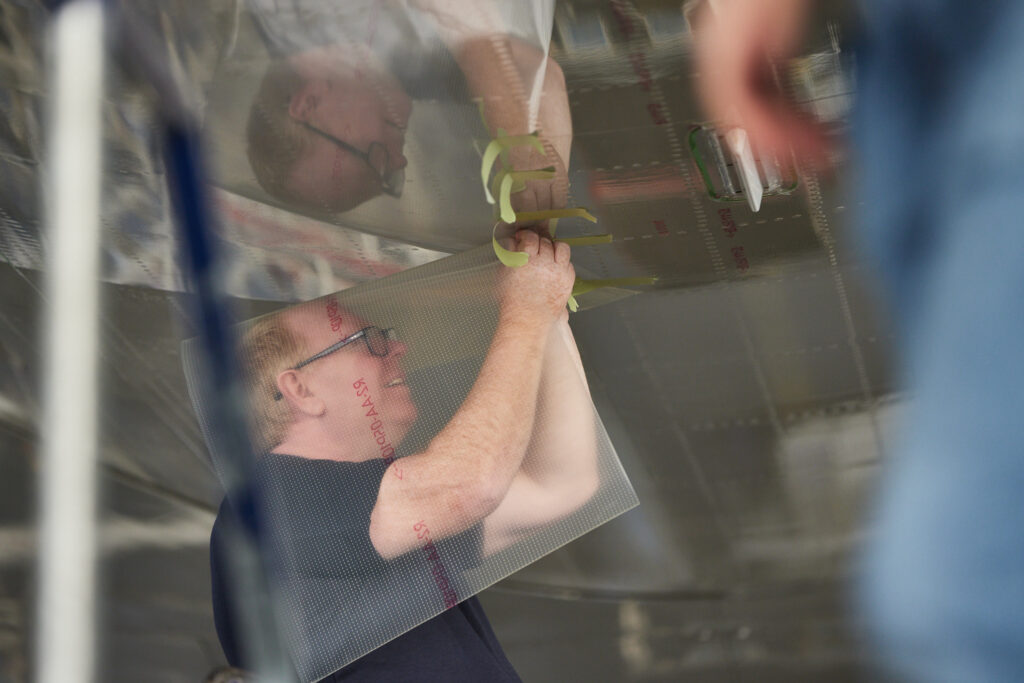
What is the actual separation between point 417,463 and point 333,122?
0.43m

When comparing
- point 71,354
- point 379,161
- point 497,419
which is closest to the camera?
point 497,419

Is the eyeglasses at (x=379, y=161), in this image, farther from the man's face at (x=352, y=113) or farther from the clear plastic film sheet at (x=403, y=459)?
the clear plastic film sheet at (x=403, y=459)

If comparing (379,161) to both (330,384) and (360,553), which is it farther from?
(360,553)

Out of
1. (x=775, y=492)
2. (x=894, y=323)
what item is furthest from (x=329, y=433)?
(x=775, y=492)

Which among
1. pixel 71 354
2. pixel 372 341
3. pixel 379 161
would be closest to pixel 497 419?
pixel 372 341

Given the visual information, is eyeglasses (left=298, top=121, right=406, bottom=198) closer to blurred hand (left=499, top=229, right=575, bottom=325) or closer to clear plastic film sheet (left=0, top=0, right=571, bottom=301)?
clear plastic film sheet (left=0, top=0, right=571, bottom=301)

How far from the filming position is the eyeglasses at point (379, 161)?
1.21 meters

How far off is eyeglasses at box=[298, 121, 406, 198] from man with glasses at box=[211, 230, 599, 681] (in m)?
0.20

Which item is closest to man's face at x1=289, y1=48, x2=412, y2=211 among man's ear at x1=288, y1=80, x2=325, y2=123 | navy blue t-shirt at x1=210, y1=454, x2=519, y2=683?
man's ear at x1=288, y1=80, x2=325, y2=123

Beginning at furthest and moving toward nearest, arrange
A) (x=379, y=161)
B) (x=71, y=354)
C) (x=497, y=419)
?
(x=71, y=354)
(x=379, y=161)
(x=497, y=419)

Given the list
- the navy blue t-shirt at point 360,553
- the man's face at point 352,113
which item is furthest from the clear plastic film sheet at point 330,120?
the navy blue t-shirt at point 360,553

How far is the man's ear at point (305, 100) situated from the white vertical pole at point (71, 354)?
1.10ft

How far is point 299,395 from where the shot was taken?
1188 mm

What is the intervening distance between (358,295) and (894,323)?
2.93 feet
